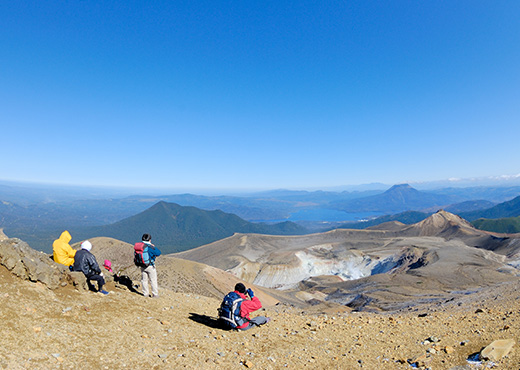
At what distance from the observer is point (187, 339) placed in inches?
265

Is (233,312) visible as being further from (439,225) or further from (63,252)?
(439,225)

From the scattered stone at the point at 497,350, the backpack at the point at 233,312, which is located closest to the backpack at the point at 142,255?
the backpack at the point at 233,312

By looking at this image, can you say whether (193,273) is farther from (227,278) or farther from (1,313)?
(1,313)

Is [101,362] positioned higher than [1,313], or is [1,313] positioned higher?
[1,313]

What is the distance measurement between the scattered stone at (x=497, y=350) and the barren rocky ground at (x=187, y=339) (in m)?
0.08

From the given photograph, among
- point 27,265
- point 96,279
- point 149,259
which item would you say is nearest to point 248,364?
point 149,259

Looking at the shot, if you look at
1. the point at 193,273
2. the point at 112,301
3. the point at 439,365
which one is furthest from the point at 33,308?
the point at 193,273

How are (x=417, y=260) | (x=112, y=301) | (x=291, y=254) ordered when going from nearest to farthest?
(x=112, y=301)
(x=417, y=260)
(x=291, y=254)

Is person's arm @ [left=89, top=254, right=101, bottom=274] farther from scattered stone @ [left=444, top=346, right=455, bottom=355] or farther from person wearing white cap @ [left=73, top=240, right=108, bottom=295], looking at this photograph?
scattered stone @ [left=444, top=346, right=455, bottom=355]

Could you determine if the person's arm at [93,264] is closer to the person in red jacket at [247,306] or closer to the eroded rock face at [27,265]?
the eroded rock face at [27,265]

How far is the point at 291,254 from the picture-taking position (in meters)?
76.1

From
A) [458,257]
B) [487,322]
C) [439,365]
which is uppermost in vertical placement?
[439,365]

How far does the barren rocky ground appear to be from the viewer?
5.04 metres

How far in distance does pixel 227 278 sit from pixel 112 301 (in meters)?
30.6
